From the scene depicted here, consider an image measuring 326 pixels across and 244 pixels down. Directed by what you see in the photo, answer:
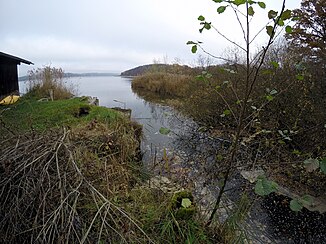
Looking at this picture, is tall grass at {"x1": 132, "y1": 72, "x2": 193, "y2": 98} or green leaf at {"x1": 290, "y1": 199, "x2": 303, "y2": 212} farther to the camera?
tall grass at {"x1": 132, "y1": 72, "x2": 193, "y2": 98}

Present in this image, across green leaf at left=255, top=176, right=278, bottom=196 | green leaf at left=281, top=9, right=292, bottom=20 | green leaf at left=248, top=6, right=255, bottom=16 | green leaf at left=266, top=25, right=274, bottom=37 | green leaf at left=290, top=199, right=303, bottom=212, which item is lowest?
green leaf at left=290, top=199, right=303, bottom=212

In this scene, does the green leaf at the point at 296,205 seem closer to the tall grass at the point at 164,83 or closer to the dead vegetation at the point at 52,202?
the dead vegetation at the point at 52,202

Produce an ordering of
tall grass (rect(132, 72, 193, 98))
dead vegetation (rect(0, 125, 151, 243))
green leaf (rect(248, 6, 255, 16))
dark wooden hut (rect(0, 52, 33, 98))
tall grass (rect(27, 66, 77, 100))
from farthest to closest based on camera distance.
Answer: tall grass (rect(132, 72, 193, 98)), tall grass (rect(27, 66, 77, 100)), dark wooden hut (rect(0, 52, 33, 98)), dead vegetation (rect(0, 125, 151, 243)), green leaf (rect(248, 6, 255, 16))

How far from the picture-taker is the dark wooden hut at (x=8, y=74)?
35.9 feet

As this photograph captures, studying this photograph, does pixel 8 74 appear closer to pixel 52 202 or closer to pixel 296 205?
pixel 52 202

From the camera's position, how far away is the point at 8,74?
12.1 metres

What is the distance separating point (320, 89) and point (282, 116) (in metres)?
0.96

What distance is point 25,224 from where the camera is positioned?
2.03m

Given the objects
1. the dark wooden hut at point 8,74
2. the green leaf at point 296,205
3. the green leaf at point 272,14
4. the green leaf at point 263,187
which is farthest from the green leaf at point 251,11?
the dark wooden hut at point 8,74

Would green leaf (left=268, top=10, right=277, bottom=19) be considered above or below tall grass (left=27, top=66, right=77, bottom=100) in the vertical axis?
above

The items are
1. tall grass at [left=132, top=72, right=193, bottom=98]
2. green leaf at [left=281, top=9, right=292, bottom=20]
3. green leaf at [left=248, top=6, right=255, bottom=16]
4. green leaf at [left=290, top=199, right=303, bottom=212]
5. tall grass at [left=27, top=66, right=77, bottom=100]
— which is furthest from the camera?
tall grass at [left=132, top=72, right=193, bottom=98]

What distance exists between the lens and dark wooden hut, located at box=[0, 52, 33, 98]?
1095cm

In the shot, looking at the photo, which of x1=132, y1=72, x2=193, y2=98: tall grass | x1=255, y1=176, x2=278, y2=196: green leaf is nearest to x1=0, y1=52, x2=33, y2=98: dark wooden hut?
x1=132, y1=72, x2=193, y2=98: tall grass

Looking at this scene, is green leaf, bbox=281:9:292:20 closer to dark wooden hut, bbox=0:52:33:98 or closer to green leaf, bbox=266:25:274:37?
green leaf, bbox=266:25:274:37
